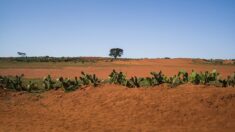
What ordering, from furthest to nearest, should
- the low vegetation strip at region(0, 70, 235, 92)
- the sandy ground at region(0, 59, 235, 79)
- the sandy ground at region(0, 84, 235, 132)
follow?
the sandy ground at region(0, 59, 235, 79) < the low vegetation strip at region(0, 70, 235, 92) < the sandy ground at region(0, 84, 235, 132)

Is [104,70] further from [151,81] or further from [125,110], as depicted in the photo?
[125,110]

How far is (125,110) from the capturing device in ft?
39.3

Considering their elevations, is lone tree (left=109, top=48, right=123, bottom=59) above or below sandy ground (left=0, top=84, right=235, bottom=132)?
above

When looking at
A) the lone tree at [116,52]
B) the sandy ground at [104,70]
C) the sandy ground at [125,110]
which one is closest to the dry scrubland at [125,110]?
the sandy ground at [125,110]

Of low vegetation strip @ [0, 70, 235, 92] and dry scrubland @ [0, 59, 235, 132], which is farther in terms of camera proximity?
low vegetation strip @ [0, 70, 235, 92]

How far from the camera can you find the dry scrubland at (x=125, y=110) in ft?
33.1

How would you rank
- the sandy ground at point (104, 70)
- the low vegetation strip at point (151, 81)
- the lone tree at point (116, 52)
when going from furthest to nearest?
1. the lone tree at point (116, 52)
2. the sandy ground at point (104, 70)
3. the low vegetation strip at point (151, 81)

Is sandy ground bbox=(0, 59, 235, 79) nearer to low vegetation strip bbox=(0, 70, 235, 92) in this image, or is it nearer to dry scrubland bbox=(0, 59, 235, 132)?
low vegetation strip bbox=(0, 70, 235, 92)

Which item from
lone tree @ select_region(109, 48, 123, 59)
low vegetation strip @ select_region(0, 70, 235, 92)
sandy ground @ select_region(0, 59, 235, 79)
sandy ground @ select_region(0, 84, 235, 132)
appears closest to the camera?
sandy ground @ select_region(0, 84, 235, 132)

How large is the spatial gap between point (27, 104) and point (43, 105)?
0.74 m

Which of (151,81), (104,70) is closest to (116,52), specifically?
(104,70)

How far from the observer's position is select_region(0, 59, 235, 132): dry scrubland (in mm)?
10102

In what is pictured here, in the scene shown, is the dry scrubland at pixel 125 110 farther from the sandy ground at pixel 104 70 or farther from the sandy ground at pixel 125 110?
the sandy ground at pixel 104 70

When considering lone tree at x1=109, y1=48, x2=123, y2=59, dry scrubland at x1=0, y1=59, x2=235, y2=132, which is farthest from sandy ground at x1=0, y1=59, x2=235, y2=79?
lone tree at x1=109, y1=48, x2=123, y2=59
